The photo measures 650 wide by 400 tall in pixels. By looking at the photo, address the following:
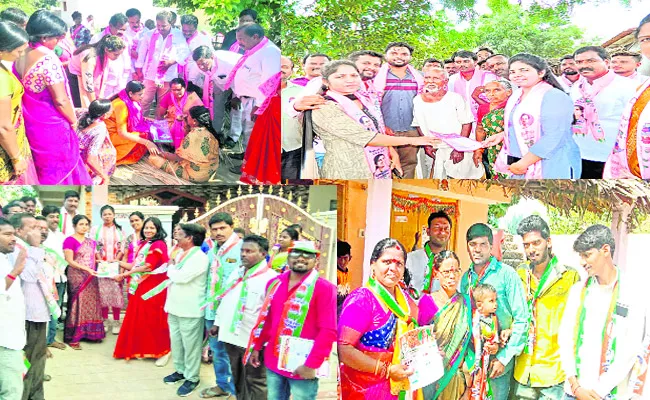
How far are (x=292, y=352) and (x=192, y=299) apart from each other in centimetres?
62

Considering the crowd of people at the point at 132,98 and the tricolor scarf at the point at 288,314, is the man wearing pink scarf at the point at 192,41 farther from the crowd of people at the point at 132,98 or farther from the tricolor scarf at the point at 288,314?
the tricolor scarf at the point at 288,314

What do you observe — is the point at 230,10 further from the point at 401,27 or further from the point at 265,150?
the point at 401,27

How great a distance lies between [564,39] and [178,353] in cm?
277

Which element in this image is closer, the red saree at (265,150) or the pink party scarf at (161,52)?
the pink party scarf at (161,52)

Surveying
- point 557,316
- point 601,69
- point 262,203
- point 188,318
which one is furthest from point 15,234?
point 601,69

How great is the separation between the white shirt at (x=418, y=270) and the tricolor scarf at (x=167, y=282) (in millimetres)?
1225

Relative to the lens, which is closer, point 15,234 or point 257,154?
point 15,234

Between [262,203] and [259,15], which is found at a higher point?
[259,15]

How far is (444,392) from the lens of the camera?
178 inches

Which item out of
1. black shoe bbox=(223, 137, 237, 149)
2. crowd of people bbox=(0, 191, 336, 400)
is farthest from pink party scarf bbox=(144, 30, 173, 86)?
crowd of people bbox=(0, 191, 336, 400)

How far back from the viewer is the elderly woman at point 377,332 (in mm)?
4430

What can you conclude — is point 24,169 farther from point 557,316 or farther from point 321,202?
point 557,316

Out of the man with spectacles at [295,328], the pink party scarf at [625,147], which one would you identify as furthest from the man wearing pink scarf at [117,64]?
the pink party scarf at [625,147]

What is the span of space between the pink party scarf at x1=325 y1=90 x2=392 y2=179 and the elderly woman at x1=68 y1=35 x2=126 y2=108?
3.94 feet
